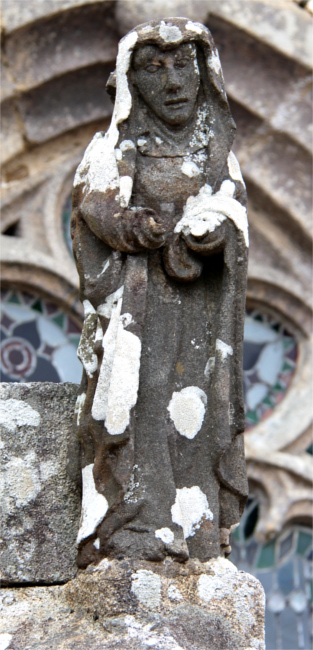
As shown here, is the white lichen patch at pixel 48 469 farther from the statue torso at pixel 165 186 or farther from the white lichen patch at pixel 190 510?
the statue torso at pixel 165 186

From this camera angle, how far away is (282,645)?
23.7ft

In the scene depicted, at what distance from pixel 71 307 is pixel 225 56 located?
176 centimetres

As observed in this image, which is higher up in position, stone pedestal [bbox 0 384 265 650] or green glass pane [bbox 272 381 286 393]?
green glass pane [bbox 272 381 286 393]

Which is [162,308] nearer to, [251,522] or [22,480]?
[22,480]

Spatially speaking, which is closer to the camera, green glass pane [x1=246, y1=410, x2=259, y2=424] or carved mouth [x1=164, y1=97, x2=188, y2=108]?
carved mouth [x1=164, y1=97, x2=188, y2=108]

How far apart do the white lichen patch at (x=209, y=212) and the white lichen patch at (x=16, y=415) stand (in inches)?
29.7

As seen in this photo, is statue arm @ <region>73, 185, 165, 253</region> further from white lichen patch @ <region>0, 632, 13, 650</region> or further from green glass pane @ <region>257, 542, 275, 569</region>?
green glass pane @ <region>257, 542, 275, 569</region>

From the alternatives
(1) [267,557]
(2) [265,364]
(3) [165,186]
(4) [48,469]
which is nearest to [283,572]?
(1) [267,557]

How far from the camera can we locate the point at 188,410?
3986 mm

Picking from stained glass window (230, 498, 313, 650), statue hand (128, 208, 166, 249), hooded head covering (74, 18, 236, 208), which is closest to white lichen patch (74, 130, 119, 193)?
hooded head covering (74, 18, 236, 208)

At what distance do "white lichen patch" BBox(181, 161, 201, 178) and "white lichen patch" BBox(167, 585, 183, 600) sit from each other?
1.22 metres

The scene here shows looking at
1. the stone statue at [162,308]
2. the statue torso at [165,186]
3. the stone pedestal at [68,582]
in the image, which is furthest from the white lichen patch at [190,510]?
the statue torso at [165,186]

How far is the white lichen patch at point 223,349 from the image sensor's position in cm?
402

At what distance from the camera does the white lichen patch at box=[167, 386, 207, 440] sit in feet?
13.0
